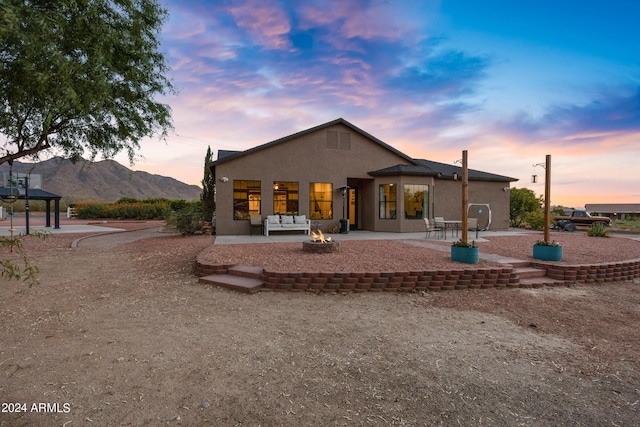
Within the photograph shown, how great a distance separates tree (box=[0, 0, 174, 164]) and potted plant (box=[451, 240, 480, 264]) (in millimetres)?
6288

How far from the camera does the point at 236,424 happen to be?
80.5 inches

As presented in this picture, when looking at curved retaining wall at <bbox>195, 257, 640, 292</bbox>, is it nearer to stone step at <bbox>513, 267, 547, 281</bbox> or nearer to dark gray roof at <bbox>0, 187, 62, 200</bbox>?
stone step at <bbox>513, 267, 547, 281</bbox>

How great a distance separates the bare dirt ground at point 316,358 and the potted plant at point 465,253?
1210mm

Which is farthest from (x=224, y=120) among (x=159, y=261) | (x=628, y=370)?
(x=628, y=370)

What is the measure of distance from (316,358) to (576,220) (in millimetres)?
21833

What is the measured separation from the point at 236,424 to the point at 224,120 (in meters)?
18.7

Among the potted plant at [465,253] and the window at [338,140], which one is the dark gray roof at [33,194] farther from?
the potted plant at [465,253]

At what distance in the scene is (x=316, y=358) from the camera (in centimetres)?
298

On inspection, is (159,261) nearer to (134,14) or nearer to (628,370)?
(134,14)

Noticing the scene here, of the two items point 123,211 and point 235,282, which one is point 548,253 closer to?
point 235,282

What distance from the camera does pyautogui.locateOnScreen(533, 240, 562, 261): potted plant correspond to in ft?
22.7

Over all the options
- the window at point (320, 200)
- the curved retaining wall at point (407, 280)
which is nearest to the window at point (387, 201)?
the window at point (320, 200)

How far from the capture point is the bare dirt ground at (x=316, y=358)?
2.18 m

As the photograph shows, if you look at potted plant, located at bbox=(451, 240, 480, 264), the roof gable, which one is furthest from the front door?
potted plant, located at bbox=(451, 240, 480, 264)
